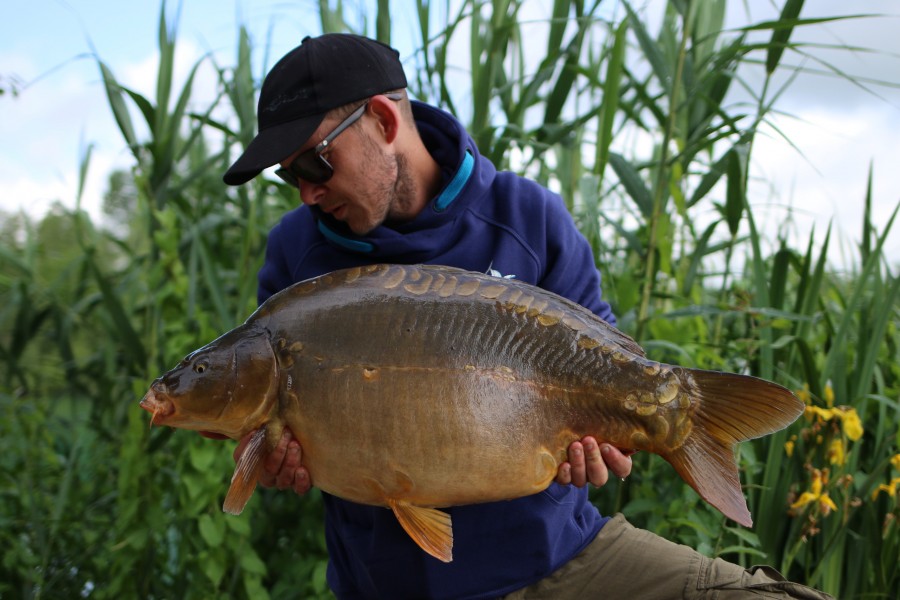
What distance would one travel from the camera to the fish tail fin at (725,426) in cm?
143

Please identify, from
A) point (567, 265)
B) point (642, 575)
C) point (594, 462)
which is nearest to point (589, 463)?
point (594, 462)

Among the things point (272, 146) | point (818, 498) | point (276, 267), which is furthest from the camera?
point (818, 498)

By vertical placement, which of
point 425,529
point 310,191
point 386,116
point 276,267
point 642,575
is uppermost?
→ point 386,116

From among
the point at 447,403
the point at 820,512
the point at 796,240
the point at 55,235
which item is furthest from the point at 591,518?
the point at 55,235

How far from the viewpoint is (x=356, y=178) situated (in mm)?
1732

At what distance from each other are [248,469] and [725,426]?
773 millimetres

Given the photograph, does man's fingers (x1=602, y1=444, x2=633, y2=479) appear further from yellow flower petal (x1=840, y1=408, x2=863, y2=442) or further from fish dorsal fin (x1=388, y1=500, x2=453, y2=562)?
yellow flower petal (x1=840, y1=408, x2=863, y2=442)

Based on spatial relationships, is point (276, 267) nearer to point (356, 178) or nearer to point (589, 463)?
point (356, 178)

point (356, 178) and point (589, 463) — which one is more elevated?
point (356, 178)

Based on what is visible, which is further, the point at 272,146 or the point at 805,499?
the point at 805,499

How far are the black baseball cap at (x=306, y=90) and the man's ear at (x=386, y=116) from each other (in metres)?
0.02

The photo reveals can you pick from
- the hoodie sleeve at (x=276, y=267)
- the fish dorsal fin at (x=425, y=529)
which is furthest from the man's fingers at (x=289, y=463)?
the hoodie sleeve at (x=276, y=267)

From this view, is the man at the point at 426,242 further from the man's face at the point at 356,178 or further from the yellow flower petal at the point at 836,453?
the yellow flower petal at the point at 836,453

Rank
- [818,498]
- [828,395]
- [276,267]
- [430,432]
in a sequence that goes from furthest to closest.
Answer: [828,395] < [818,498] < [276,267] < [430,432]
